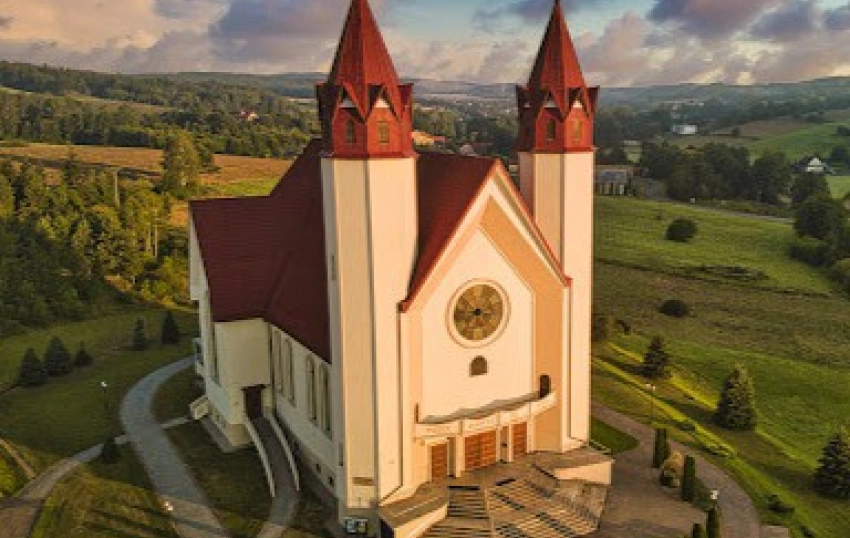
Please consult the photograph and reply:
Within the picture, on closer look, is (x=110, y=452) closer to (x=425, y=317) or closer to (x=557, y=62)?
(x=425, y=317)

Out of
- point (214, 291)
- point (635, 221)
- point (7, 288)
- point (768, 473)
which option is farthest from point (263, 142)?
point (768, 473)

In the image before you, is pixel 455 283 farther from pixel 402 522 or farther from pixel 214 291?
pixel 214 291

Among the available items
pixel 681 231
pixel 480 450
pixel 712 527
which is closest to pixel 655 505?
pixel 712 527

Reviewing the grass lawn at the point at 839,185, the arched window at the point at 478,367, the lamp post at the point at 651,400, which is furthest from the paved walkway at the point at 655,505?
the grass lawn at the point at 839,185

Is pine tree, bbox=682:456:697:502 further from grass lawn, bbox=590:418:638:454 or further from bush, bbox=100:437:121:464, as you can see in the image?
bush, bbox=100:437:121:464

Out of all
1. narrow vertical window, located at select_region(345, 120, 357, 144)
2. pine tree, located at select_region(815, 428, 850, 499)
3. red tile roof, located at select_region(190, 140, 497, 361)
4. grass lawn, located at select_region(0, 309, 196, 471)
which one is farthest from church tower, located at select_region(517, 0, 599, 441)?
grass lawn, located at select_region(0, 309, 196, 471)

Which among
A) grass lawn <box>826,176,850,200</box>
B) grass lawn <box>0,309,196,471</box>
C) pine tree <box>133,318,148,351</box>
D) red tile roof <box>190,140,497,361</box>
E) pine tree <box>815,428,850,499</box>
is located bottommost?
pine tree <box>815,428,850,499</box>
